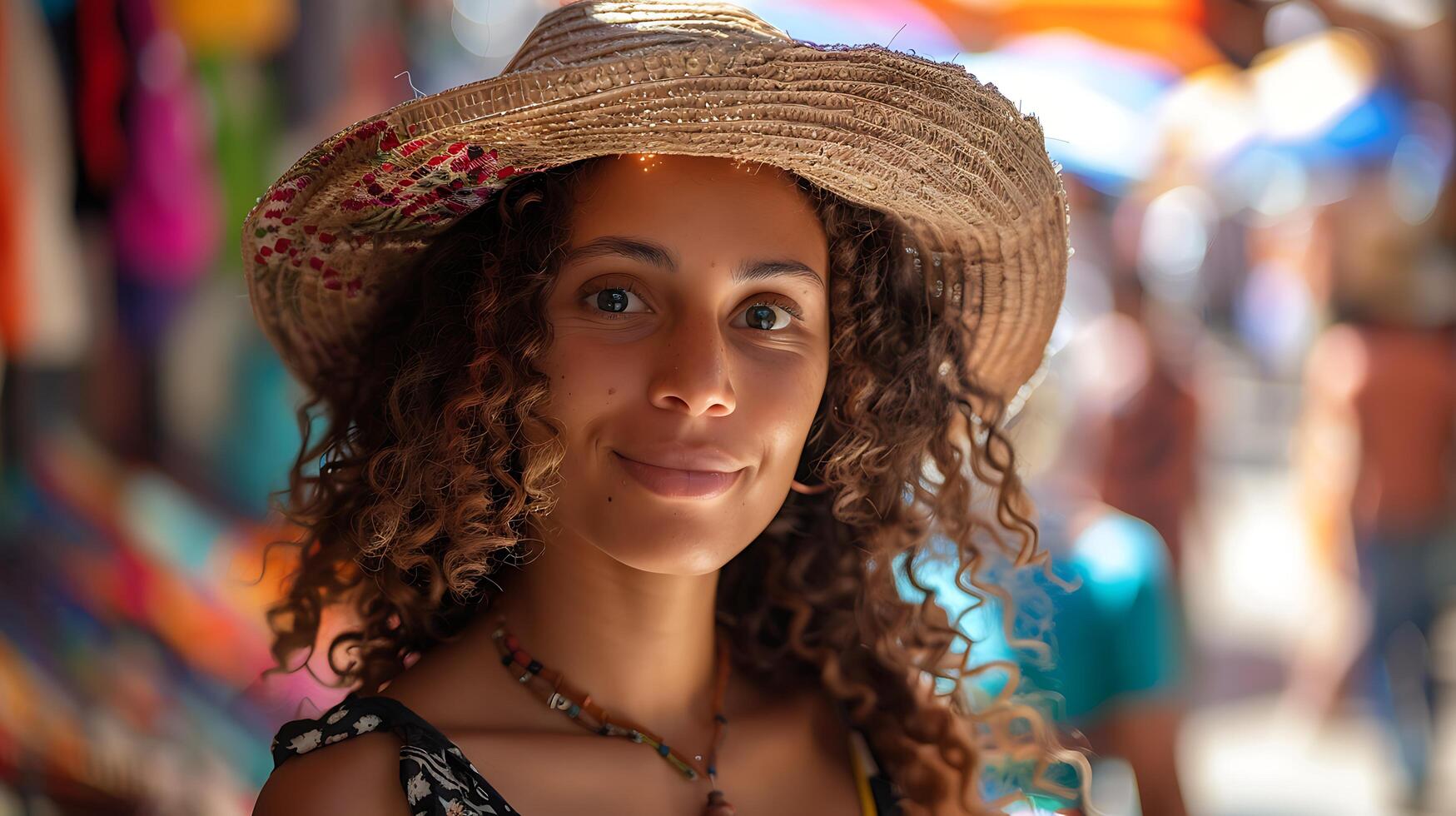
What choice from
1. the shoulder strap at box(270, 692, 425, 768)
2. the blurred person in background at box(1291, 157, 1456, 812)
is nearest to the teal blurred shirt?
the shoulder strap at box(270, 692, 425, 768)

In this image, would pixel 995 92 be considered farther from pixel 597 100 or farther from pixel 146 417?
→ pixel 146 417

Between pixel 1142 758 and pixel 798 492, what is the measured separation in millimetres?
1108

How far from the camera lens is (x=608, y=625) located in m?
1.69

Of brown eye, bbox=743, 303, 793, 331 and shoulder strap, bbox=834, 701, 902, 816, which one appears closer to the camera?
brown eye, bbox=743, 303, 793, 331

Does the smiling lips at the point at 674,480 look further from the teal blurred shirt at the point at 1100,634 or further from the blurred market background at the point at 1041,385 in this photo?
the teal blurred shirt at the point at 1100,634

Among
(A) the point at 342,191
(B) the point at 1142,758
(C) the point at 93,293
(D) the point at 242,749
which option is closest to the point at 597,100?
(A) the point at 342,191

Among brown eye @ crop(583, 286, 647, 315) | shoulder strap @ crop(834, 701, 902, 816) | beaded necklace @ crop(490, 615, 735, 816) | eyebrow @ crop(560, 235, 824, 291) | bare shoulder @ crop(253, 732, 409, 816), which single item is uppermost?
eyebrow @ crop(560, 235, 824, 291)

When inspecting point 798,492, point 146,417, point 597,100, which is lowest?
point 146,417

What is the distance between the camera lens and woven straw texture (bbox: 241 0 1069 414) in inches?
54.8

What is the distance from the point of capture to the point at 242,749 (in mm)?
3213

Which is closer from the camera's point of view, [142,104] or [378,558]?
[378,558]

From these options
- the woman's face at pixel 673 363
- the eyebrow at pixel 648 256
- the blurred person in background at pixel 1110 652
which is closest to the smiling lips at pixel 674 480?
the woman's face at pixel 673 363

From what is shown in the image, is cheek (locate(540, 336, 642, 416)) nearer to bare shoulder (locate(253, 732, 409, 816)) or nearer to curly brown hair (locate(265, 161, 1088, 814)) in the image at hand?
curly brown hair (locate(265, 161, 1088, 814))

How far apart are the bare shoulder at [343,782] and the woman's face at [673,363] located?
1.20ft
